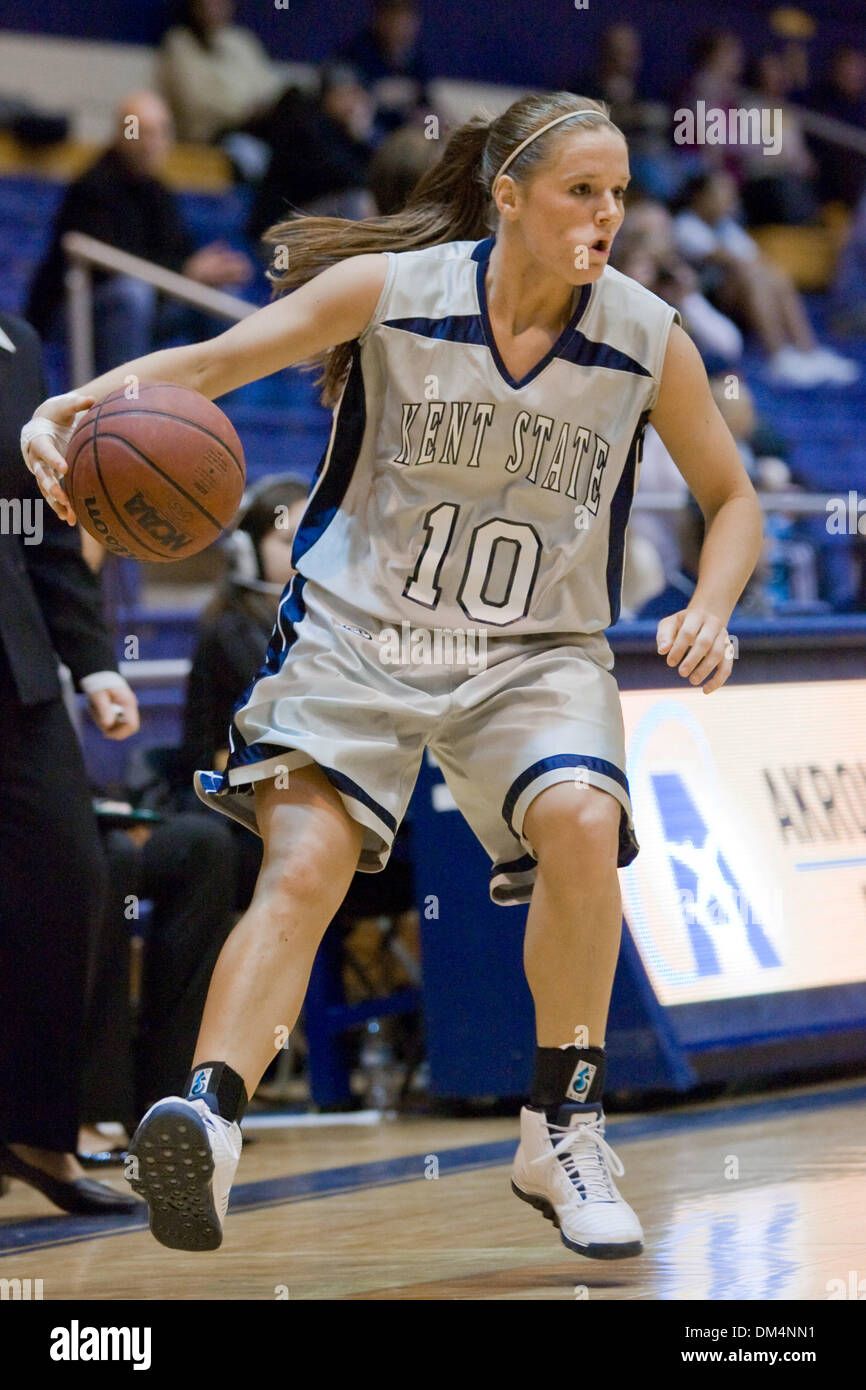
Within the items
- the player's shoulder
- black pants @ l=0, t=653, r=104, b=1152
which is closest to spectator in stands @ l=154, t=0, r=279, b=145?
black pants @ l=0, t=653, r=104, b=1152

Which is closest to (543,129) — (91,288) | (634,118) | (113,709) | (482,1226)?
(113,709)

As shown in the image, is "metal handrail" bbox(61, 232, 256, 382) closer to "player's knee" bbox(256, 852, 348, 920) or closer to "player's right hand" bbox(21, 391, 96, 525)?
"player's right hand" bbox(21, 391, 96, 525)

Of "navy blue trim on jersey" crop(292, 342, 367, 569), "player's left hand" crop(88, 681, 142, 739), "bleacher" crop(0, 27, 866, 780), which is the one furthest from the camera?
"bleacher" crop(0, 27, 866, 780)

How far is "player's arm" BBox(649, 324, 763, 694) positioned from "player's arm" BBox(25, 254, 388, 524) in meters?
0.51

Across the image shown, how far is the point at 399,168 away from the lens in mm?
5859

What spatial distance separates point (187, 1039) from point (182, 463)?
2.35 metres

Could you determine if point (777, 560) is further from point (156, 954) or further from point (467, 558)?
point (467, 558)

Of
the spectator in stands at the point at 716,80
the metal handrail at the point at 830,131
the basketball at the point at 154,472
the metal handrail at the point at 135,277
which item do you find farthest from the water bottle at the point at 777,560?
the metal handrail at the point at 830,131

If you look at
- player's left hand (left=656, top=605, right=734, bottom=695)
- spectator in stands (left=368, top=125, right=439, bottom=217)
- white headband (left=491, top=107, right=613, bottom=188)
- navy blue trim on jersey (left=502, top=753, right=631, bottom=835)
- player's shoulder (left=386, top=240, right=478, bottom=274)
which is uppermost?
spectator in stands (left=368, top=125, right=439, bottom=217)

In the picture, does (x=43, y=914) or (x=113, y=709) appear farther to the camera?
(x=113, y=709)

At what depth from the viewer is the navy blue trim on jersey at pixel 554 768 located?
9.92 feet

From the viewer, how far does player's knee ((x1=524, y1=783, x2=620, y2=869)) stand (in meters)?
2.99

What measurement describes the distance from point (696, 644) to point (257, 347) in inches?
32.6

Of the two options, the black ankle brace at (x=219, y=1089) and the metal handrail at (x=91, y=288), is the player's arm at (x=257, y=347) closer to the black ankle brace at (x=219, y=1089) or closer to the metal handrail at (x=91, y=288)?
the black ankle brace at (x=219, y=1089)
